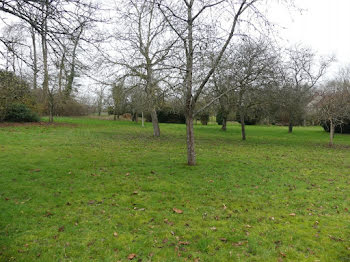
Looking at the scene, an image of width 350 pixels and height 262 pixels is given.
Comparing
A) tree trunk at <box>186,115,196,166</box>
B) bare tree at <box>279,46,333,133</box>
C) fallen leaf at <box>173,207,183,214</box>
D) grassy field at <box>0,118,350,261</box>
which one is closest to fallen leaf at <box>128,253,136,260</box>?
grassy field at <box>0,118,350,261</box>

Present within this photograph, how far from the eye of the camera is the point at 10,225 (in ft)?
13.8

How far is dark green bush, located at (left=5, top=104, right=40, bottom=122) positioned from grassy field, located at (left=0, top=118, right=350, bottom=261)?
16.6 m

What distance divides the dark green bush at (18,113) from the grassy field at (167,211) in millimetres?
16568

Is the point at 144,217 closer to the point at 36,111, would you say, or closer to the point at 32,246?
the point at 32,246

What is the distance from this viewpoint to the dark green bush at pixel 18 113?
22608 millimetres

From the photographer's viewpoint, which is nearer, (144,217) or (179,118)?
(144,217)

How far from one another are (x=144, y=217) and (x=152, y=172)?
321 centimetres

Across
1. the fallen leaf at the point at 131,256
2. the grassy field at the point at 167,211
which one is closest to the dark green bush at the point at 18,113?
the grassy field at the point at 167,211

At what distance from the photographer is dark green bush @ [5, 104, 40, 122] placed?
2261 cm

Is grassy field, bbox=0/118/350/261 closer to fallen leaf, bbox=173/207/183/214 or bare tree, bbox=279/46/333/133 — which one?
fallen leaf, bbox=173/207/183/214

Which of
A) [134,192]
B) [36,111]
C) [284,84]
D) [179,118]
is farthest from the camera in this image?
[179,118]

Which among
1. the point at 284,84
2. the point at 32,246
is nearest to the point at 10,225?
the point at 32,246

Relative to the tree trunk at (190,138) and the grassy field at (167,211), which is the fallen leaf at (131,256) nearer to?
the grassy field at (167,211)

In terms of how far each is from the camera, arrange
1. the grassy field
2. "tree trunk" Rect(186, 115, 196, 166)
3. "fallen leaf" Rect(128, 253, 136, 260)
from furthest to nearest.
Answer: "tree trunk" Rect(186, 115, 196, 166) → the grassy field → "fallen leaf" Rect(128, 253, 136, 260)
